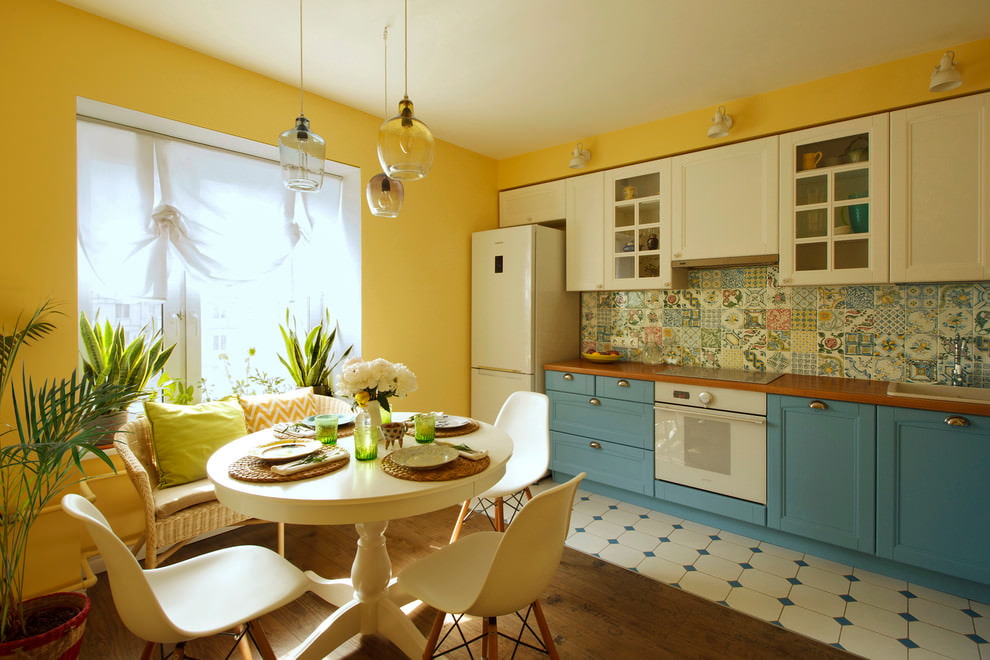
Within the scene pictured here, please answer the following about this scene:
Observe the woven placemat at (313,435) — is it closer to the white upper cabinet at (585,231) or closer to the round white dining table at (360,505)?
the round white dining table at (360,505)

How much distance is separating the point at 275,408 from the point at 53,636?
1339 mm

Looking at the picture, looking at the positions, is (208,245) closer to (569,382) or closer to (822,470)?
(569,382)

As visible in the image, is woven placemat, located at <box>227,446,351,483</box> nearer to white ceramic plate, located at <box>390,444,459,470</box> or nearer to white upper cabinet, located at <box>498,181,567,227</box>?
white ceramic plate, located at <box>390,444,459,470</box>

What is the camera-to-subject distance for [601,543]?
8.90 feet

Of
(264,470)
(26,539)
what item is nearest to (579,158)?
(264,470)

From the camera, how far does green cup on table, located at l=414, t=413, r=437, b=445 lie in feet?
6.30

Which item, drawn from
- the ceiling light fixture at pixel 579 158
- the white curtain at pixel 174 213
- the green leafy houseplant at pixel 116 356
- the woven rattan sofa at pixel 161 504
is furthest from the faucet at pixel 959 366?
the green leafy houseplant at pixel 116 356

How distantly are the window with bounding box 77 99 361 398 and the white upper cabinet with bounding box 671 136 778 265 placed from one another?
2.16m

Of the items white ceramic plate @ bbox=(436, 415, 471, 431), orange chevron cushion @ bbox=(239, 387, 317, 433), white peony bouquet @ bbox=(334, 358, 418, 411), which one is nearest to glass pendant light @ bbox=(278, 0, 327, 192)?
white peony bouquet @ bbox=(334, 358, 418, 411)

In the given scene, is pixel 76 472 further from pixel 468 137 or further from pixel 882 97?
pixel 882 97

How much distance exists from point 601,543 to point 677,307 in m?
1.73

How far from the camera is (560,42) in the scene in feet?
7.97

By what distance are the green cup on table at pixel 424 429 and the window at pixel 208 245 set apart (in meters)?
1.48

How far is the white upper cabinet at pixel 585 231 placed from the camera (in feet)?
11.9
